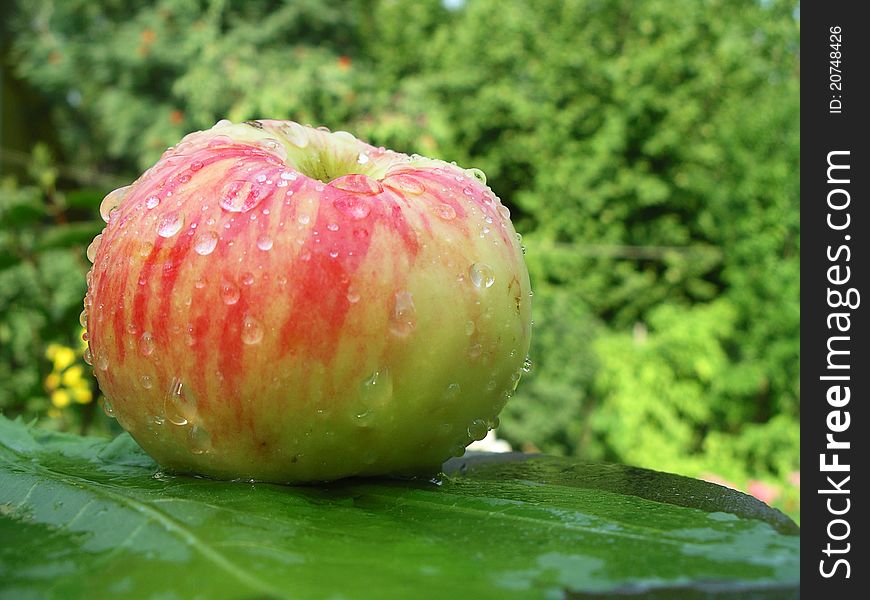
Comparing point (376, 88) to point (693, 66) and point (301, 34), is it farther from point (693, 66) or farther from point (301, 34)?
point (693, 66)

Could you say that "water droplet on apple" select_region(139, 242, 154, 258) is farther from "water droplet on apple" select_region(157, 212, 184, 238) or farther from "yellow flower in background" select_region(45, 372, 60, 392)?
"yellow flower in background" select_region(45, 372, 60, 392)

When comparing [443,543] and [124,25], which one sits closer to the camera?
[443,543]

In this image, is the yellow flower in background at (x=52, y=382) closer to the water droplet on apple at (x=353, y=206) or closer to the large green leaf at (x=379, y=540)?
the large green leaf at (x=379, y=540)

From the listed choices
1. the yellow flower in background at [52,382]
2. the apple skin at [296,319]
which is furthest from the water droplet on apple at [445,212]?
the yellow flower in background at [52,382]

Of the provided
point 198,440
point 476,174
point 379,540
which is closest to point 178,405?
point 198,440

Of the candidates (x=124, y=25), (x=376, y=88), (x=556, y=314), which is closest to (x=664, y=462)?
(x=556, y=314)

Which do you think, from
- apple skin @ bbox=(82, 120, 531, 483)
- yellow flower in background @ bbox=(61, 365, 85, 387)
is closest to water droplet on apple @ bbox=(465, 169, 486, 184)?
apple skin @ bbox=(82, 120, 531, 483)
